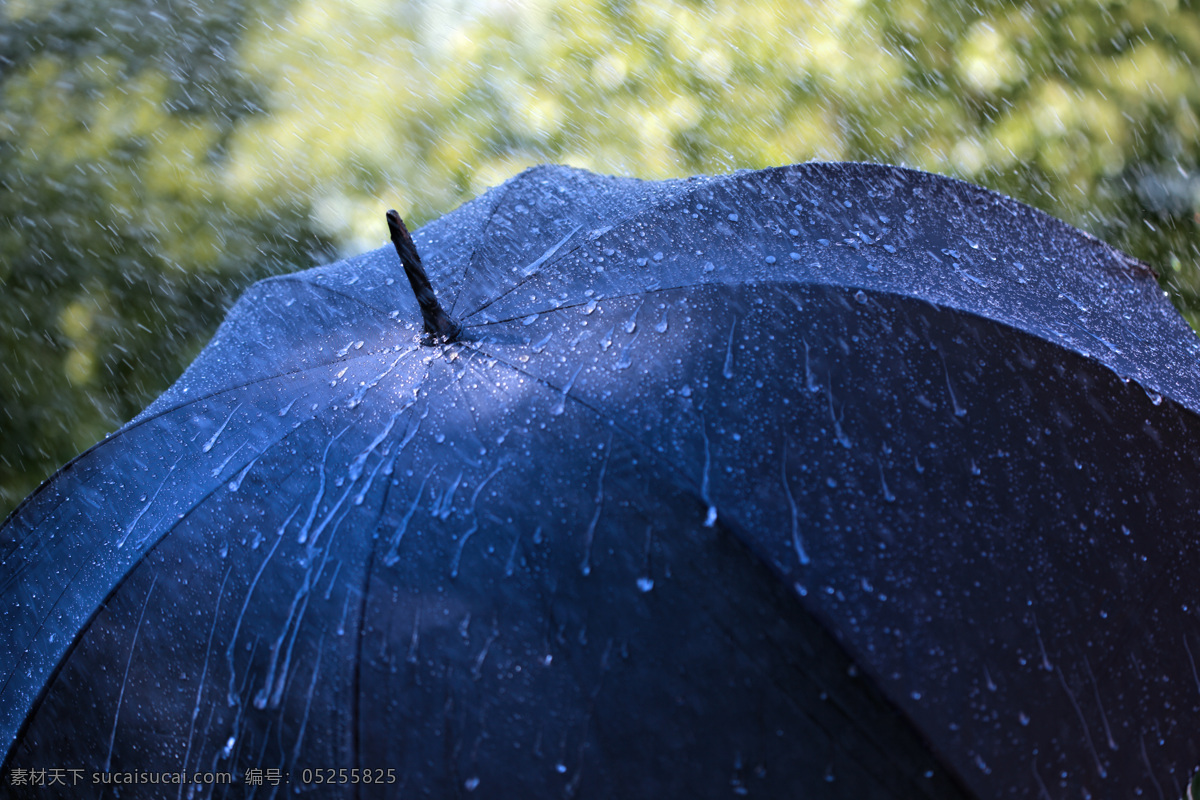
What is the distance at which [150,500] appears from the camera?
148 centimetres

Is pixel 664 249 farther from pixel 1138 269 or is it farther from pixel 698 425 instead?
pixel 1138 269

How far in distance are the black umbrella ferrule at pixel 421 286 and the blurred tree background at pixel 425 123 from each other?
2.60 m

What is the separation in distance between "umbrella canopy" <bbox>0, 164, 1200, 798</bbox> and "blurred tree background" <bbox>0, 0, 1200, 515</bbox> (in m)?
2.02

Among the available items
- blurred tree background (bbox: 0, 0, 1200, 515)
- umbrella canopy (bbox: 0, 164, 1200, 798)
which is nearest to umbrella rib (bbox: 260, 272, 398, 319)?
umbrella canopy (bbox: 0, 164, 1200, 798)

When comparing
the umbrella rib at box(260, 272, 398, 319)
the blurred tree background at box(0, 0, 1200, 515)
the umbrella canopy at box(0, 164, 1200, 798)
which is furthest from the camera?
the blurred tree background at box(0, 0, 1200, 515)

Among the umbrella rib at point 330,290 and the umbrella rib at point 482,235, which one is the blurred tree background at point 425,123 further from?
the umbrella rib at point 330,290

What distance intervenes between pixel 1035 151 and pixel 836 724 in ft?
9.18

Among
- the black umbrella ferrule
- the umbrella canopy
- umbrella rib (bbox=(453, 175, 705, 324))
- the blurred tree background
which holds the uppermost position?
the blurred tree background

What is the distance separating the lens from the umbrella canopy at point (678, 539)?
1.10m

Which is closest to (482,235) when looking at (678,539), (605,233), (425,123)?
(605,233)

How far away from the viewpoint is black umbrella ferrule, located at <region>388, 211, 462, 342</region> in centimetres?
129

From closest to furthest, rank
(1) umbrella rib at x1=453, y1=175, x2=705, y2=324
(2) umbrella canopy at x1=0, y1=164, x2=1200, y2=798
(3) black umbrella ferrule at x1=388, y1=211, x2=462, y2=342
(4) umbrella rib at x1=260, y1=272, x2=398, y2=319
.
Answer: (2) umbrella canopy at x1=0, y1=164, x2=1200, y2=798, (3) black umbrella ferrule at x1=388, y1=211, x2=462, y2=342, (1) umbrella rib at x1=453, y1=175, x2=705, y2=324, (4) umbrella rib at x1=260, y1=272, x2=398, y2=319

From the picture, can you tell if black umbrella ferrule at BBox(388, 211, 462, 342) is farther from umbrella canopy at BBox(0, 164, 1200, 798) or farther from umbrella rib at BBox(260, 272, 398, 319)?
umbrella rib at BBox(260, 272, 398, 319)

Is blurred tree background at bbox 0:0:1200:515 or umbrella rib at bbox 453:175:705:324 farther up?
blurred tree background at bbox 0:0:1200:515
